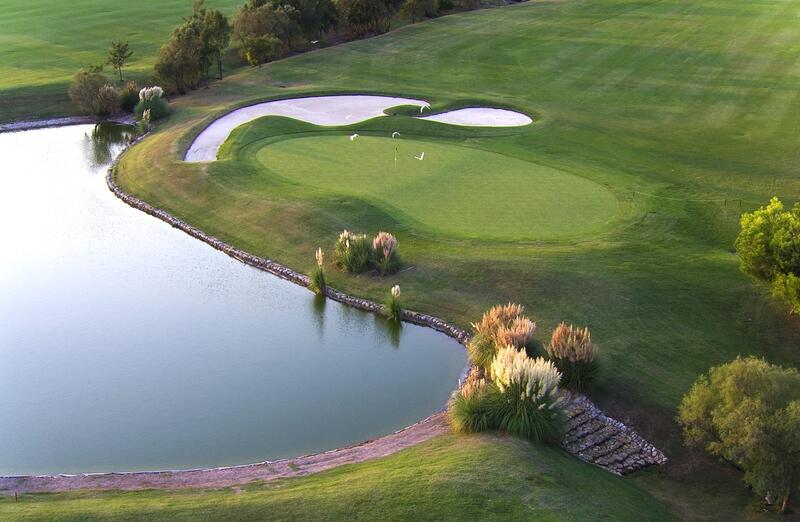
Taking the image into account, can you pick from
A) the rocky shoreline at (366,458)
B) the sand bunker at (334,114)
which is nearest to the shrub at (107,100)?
the sand bunker at (334,114)

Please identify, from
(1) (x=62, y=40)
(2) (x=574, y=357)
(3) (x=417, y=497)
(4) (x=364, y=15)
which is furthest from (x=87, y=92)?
(3) (x=417, y=497)

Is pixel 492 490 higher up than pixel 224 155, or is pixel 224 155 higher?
pixel 224 155

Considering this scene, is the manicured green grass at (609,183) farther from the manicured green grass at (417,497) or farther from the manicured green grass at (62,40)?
the manicured green grass at (62,40)

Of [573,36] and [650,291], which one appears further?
[573,36]

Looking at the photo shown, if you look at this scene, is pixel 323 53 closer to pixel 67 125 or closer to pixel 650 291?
pixel 67 125

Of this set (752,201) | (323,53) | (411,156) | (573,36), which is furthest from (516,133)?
(573,36)
